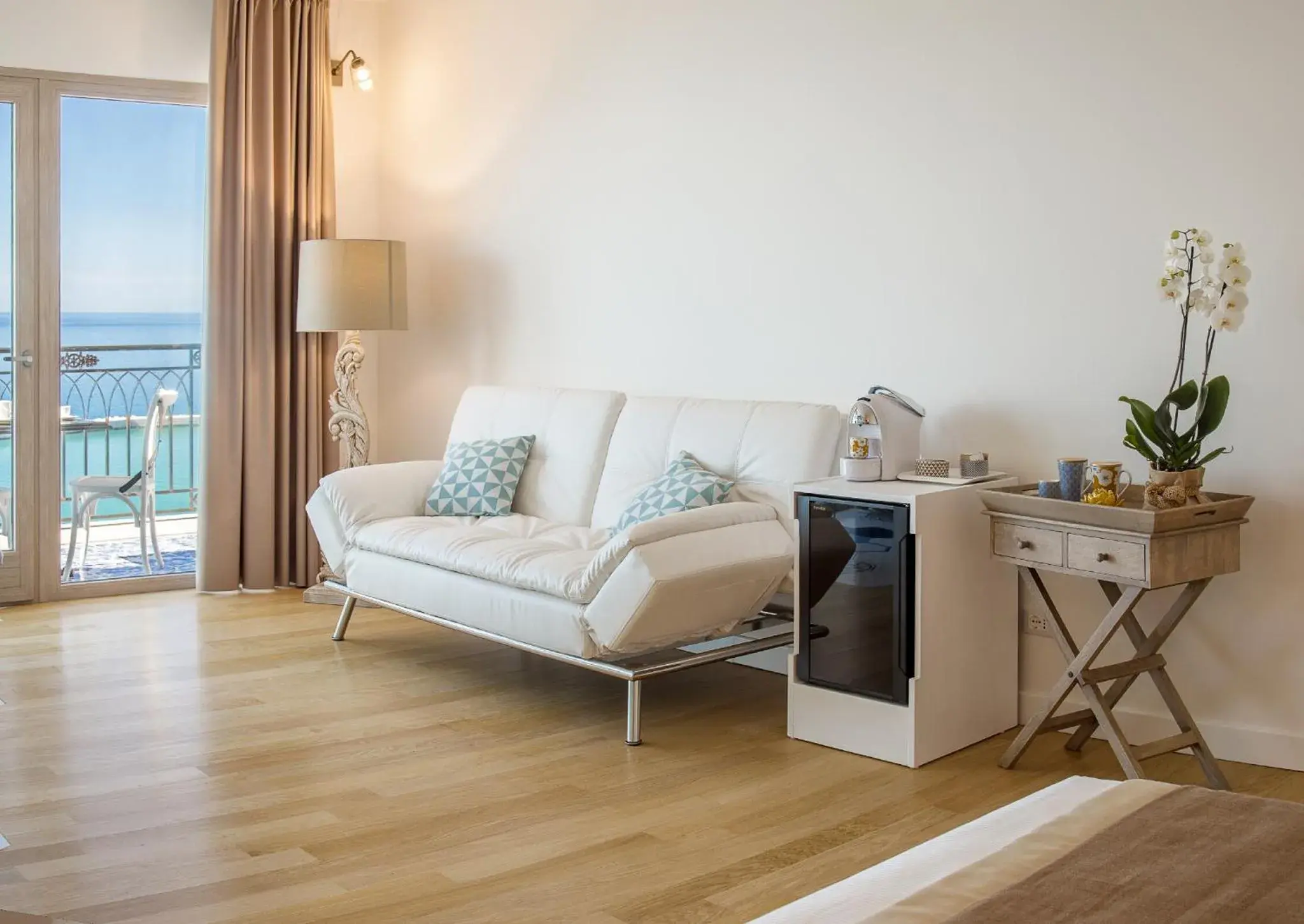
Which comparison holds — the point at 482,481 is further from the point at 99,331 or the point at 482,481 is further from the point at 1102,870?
the point at 1102,870

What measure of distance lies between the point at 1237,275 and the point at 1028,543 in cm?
82

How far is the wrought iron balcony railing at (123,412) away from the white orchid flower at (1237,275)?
438 centimetres

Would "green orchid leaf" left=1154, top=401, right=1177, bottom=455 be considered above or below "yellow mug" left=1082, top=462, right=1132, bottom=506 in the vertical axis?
above

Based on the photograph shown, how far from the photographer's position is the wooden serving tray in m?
3.07

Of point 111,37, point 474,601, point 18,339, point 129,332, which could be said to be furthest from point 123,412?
point 474,601

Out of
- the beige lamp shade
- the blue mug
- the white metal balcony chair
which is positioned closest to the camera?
the blue mug

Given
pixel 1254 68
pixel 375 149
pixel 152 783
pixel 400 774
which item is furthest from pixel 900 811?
pixel 375 149

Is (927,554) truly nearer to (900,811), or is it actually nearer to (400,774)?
(900,811)

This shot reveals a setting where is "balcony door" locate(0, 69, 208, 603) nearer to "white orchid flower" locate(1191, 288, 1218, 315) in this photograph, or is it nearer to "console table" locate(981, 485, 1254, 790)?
"console table" locate(981, 485, 1254, 790)

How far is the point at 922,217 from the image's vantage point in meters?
4.02

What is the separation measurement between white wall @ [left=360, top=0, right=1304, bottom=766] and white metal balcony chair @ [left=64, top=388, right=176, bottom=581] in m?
1.37

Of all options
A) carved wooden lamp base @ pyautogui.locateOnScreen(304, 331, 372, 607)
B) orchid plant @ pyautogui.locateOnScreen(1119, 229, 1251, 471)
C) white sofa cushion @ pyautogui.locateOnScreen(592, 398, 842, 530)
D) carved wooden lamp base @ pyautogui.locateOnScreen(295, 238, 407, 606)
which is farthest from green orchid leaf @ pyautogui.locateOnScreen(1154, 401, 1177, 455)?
carved wooden lamp base @ pyautogui.locateOnScreen(304, 331, 372, 607)

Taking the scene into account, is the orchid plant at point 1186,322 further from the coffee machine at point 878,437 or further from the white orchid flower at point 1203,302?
the coffee machine at point 878,437

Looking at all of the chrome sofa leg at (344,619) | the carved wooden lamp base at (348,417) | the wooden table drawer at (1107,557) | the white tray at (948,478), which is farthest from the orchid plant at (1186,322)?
the carved wooden lamp base at (348,417)
